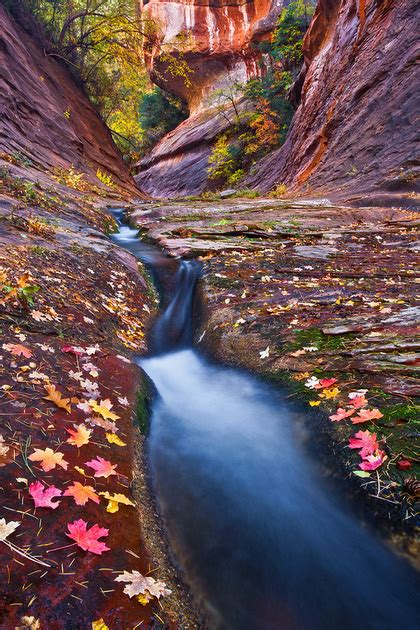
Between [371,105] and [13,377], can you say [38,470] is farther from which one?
[371,105]

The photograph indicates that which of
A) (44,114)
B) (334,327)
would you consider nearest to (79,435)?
(334,327)

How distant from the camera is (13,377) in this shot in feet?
7.83

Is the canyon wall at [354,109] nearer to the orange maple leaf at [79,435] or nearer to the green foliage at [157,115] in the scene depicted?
the orange maple leaf at [79,435]

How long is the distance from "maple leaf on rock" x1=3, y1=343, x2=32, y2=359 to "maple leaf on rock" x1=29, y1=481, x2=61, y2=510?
108cm

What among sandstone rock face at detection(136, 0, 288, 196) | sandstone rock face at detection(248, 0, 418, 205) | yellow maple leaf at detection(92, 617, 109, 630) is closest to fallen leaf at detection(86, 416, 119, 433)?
yellow maple leaf at detection(92, 617, 109, 630)

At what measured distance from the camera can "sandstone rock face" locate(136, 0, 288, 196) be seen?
29.0m

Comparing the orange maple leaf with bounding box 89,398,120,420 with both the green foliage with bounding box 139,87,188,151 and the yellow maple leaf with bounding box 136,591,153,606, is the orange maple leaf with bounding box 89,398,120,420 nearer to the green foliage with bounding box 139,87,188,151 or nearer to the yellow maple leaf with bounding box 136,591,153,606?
the yellow maple leaf with bounding box 136,591,153,606

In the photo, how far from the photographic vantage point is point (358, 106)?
44.9 ft

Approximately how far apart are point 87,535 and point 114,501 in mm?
261

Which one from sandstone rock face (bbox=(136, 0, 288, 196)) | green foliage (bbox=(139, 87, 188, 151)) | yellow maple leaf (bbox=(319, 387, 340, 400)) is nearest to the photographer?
yellow maple leaf (bbox=(319, 387, 340, 400))

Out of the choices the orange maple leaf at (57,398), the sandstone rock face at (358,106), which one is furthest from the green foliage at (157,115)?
the orange maple leaf at (57,398)

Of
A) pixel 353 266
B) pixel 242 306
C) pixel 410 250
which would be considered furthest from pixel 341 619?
pixel 410 250

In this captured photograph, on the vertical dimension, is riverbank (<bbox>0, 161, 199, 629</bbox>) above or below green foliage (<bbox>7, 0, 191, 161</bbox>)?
below

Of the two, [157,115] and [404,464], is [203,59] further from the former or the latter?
[404,464]
